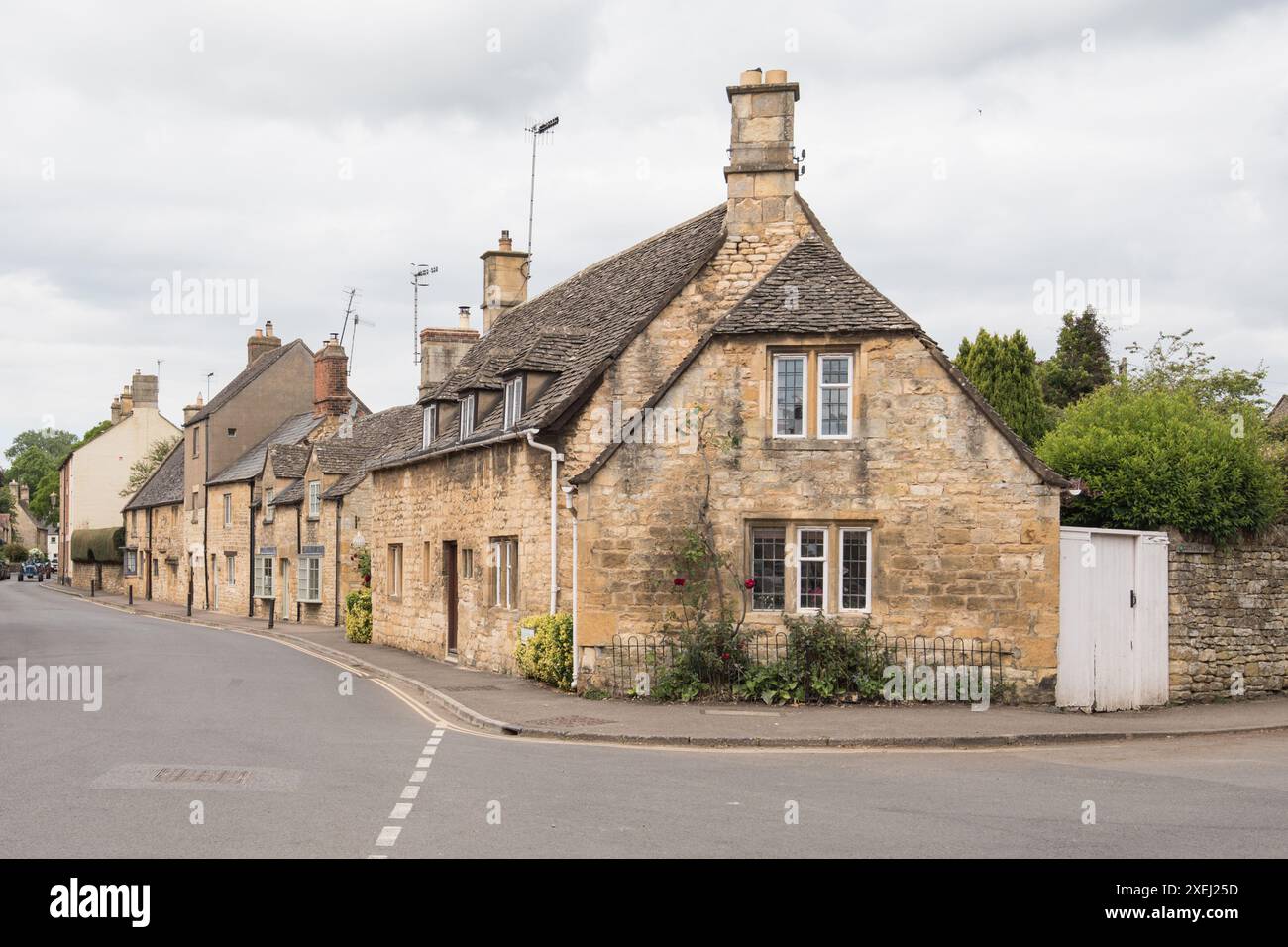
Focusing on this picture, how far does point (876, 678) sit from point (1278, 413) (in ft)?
152

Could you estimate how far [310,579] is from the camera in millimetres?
41781

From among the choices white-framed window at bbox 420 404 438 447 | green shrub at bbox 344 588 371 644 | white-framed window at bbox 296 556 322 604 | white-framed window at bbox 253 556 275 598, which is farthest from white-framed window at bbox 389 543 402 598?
white-framed window at bbox 253 556 275 598

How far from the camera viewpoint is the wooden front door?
26438 mm

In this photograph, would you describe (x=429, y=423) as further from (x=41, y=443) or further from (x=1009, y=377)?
(x=41, y=443)

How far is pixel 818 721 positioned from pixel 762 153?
954cm

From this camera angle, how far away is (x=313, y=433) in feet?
151

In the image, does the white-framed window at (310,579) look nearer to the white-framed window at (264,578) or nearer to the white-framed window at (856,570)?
the white-framed window at (264,578)

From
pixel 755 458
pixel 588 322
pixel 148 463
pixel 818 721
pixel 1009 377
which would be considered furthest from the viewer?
pixel 148 463

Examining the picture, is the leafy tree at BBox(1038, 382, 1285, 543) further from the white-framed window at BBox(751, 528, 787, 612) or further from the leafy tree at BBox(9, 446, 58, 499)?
the leafy tree at BBox(9, 446, 58, 499)

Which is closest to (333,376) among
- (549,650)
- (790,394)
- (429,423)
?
(429,423)

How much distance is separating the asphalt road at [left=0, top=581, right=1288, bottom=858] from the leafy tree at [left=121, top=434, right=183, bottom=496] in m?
60.1

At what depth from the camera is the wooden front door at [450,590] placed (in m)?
26.4
